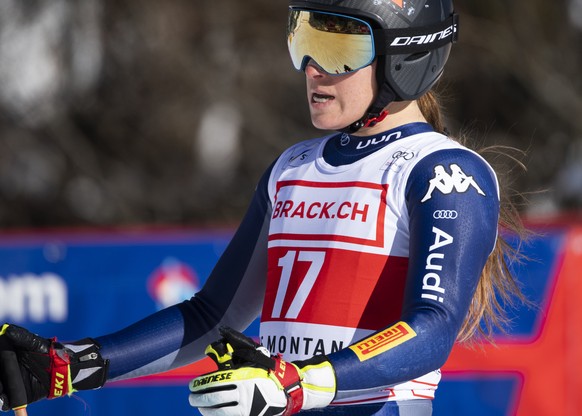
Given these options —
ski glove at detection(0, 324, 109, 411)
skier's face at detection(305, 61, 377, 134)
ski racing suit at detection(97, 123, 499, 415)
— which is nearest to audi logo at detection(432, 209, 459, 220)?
ski racing suit at detection(97, 123, 499, 415)

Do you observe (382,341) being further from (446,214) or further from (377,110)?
(377,110)

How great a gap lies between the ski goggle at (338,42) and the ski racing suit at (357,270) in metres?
0.23

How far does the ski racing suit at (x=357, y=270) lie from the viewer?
2598 mm

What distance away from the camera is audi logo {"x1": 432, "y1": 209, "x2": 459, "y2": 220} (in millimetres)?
2707

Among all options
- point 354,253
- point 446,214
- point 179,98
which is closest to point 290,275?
point 354,253

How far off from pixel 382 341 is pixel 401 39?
0.88m

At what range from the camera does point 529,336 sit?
608cm

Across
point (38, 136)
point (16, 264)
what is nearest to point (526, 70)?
point (38, 136)

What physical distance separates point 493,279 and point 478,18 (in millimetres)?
9761

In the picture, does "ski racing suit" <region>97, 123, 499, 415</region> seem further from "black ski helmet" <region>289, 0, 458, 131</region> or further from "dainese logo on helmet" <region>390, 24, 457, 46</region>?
"dainese logo on helmet" <region>390, 24, 457, 46</region>

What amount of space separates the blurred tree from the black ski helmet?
350 inches

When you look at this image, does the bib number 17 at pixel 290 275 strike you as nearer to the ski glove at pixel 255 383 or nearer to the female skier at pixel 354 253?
the female skier at pixel 354 253

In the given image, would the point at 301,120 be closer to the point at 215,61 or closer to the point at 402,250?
the point at 215,61

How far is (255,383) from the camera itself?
237 cm
